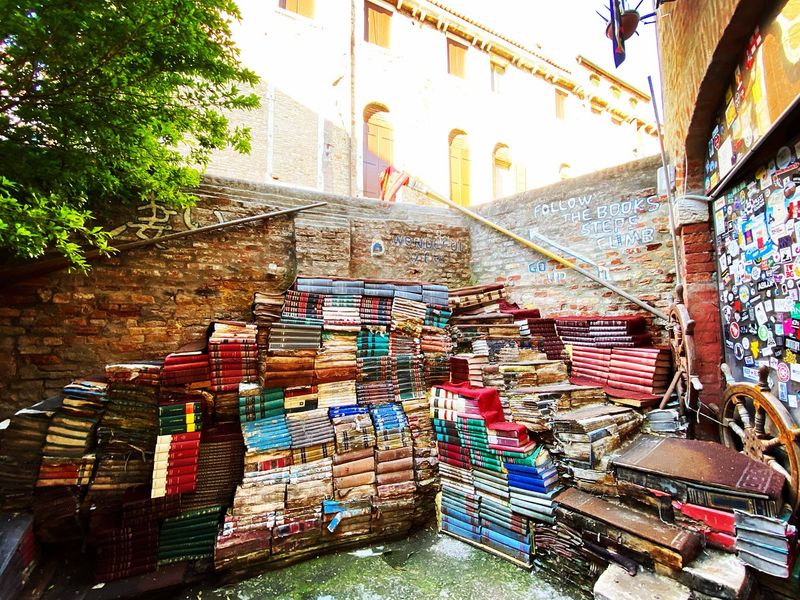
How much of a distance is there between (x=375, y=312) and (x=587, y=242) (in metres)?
3.74

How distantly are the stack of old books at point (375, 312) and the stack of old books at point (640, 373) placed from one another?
2.87 meters

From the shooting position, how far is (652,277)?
17.7 ft

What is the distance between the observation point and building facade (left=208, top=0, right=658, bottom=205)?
34.8 ft

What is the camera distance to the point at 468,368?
4855 millimetres

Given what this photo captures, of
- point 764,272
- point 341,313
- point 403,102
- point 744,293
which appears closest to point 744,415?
point 744,293

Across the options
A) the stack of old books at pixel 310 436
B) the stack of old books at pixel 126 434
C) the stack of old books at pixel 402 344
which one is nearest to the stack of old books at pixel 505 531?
the stack of old books at pixel 310 436

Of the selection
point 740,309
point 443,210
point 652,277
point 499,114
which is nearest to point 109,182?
point 443,210

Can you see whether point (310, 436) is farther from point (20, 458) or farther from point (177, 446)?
point (20, 458)

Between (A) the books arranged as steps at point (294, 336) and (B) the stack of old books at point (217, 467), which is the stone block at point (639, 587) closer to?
(A) the books arranged as steps at point (294, 336)

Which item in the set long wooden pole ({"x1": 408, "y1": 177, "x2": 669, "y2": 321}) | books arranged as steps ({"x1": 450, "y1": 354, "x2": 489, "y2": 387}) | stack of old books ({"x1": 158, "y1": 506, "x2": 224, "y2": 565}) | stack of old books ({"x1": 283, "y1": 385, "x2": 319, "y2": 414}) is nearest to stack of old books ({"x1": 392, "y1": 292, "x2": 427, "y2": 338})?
books arranged as steps ({"x1": 450, "y1": 354, "x2": 489, "y2": 387})

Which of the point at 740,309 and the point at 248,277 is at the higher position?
the point at 248,277

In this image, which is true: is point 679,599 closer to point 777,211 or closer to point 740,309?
point 740,309

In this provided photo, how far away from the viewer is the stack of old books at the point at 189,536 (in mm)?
3686

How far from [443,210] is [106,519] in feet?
22.0
